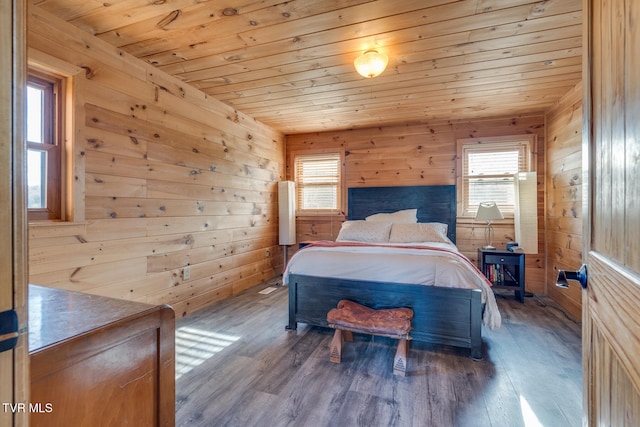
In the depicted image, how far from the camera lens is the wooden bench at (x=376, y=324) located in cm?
207

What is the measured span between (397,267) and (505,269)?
7.51 feet

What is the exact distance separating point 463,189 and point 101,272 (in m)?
4.28

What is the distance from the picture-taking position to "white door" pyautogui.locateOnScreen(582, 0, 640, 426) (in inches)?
19.6

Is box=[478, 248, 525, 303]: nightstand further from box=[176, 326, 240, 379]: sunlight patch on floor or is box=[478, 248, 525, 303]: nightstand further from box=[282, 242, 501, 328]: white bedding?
box=[176, 326, 240, 379]: sunlight patch on floor

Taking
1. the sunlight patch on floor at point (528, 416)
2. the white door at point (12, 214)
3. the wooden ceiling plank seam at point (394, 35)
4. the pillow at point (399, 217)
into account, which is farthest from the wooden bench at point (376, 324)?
the wooden ceiling plank seam at point (394, 35)

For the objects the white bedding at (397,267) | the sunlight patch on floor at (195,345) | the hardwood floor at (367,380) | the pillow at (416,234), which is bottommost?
the hardwood floor at (367,380)

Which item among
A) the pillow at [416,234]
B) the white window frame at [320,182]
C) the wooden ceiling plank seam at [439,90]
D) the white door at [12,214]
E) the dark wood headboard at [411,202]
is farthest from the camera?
the white window frame at [320,182]

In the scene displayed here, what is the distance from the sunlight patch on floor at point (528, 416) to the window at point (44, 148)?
320 centimetres

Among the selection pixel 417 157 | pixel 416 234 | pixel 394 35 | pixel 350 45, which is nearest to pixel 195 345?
pixel 416 234

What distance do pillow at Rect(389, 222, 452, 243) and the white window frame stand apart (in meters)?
1.32

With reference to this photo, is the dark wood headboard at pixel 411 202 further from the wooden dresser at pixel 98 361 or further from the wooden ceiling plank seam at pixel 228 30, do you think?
the wooden dresser at pixel 98 361

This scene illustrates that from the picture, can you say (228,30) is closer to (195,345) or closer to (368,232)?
(195,345)

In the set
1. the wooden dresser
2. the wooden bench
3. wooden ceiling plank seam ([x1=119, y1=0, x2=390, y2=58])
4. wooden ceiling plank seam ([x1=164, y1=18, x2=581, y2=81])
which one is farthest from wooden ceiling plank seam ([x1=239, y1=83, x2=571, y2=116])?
the wooden dresser

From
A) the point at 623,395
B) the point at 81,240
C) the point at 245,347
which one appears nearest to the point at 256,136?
the point at 81,240
